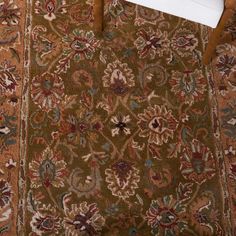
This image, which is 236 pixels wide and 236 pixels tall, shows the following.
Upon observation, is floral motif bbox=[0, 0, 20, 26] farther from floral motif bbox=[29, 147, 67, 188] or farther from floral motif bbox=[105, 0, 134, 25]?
floral motif bbox=[29, 147, 67, 188]

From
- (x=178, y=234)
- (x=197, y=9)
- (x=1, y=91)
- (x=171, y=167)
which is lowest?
(x=178, y=234)

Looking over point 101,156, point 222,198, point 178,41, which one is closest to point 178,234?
point 222,198

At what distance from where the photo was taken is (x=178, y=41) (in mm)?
1466

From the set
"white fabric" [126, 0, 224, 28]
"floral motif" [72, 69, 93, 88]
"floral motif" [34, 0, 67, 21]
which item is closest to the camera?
"white fabric" [126, 0, 224, 28]

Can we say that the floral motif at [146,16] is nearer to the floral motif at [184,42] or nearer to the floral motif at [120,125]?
the floral motif at [184,42]

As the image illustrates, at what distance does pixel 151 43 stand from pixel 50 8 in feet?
1.32

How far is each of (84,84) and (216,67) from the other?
48 cm

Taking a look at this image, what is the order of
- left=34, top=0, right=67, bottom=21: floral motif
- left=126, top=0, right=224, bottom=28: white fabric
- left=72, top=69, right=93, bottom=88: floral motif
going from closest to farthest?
1. left=126, top=0, right=224, bottom=28: white fabric
2. left=72, top=69, right=93, bottom=88: floral motif
3. left=34, top=0, right=67, bottom=21: floral motif

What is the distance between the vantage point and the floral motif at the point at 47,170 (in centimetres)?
123

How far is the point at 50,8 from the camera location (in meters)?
1.49

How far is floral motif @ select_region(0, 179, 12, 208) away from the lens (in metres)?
1.19

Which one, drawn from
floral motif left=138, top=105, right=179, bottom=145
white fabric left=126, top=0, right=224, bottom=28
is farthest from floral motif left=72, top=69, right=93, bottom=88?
white fabric left=126, top=0, right=224, bottom=28

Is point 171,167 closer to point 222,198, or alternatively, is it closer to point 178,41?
point 222,198

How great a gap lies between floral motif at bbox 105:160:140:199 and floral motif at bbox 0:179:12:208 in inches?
11.9
